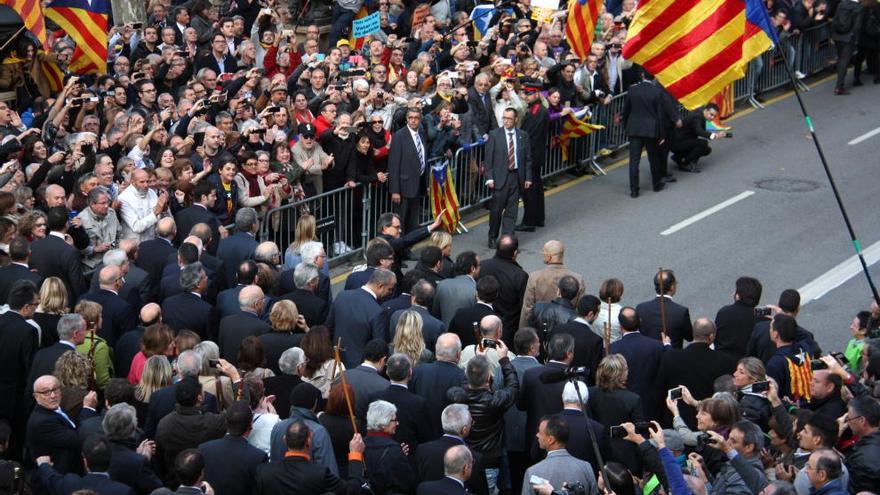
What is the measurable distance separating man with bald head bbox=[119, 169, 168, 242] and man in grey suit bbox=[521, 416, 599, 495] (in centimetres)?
639

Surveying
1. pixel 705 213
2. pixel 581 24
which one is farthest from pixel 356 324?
pixel 581 24

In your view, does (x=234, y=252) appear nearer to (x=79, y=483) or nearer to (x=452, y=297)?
(x=452, y=297)

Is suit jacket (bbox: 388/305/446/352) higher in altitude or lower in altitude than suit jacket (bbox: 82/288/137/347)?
lower

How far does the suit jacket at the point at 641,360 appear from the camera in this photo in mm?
12023

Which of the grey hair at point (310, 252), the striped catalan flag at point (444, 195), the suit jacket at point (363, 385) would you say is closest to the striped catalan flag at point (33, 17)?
the striped catalan flag at point (444, 195)

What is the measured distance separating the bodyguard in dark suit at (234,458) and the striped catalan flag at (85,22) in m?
9.05

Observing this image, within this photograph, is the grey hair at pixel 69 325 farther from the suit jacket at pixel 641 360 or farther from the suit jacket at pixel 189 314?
the suit jacket at pixel 641 360

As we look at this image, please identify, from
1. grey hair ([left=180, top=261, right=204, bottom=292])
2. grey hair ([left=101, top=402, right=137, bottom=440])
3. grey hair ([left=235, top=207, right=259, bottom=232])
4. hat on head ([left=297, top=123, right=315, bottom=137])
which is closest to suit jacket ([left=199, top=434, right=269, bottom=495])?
grey hair ([left=101, top=402, right=137, bottom=440])

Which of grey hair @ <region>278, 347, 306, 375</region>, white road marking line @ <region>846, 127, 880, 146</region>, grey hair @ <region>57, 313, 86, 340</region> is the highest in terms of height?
grey hair @ <region>57, 313, 86, 340</region>

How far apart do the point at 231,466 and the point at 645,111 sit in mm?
12148

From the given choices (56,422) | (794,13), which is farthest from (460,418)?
(794,13)

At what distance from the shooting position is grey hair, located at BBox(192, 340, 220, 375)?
10.8 m

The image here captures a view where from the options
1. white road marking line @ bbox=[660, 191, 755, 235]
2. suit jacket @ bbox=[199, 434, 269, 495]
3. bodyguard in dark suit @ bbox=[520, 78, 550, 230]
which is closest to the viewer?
suit jacket @ bbox=[199, 434, 269, 495]

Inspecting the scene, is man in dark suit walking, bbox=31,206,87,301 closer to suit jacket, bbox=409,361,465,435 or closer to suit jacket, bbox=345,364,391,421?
suit jacket, bbox=345,364,391,421
